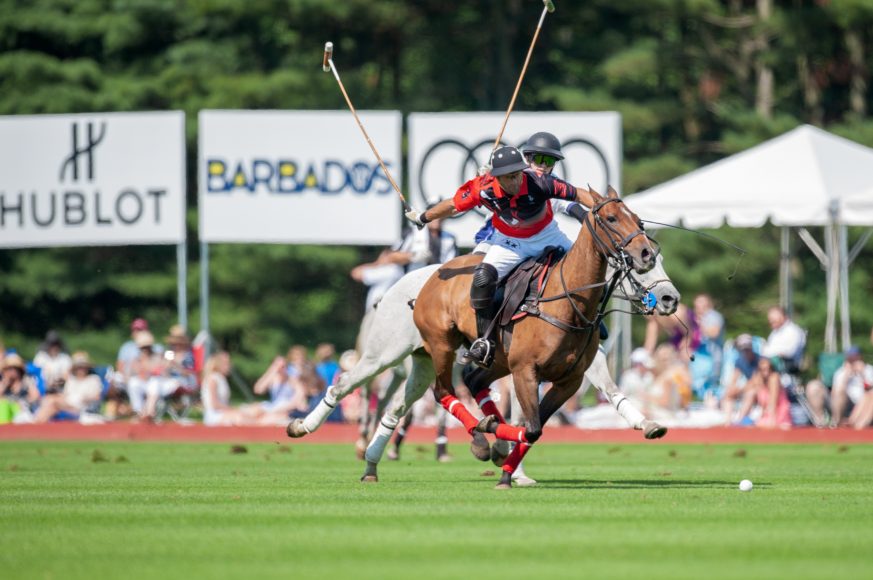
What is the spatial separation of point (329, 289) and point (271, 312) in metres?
2.03

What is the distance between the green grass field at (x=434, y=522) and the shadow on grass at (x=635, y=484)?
0.02 metres

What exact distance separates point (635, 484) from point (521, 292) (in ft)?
5.89

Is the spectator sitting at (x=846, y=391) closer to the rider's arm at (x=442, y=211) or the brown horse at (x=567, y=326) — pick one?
the brown horse at (x=567, y=326)

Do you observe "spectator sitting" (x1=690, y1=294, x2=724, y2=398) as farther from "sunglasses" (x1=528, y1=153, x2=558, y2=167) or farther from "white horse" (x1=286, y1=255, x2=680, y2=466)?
"sunglasses" (x1=528, y1=153, x2=558, y2=167)

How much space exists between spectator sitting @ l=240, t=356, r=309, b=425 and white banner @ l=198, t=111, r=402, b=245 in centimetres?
240

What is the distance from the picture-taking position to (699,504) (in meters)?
9.63

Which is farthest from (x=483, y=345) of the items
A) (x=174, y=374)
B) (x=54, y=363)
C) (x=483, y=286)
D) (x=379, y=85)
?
(x=379, y=85)

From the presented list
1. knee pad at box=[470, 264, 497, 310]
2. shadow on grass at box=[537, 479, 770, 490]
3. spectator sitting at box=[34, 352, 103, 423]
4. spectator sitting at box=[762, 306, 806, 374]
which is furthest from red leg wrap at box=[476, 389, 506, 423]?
spectator sitting at box=[34, 352, 103, 423]

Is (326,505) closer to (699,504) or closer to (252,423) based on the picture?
(699,504)

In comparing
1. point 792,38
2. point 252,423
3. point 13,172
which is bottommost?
point 252,423

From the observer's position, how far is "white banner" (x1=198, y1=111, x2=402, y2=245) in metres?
24.9

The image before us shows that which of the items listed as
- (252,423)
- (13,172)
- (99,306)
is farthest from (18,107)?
(252,423)

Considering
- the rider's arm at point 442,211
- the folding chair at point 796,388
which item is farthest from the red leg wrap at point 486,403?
the folding chair at point 796,388

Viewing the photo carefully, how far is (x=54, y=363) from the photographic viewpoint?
25.2m
